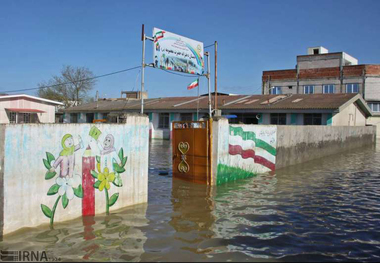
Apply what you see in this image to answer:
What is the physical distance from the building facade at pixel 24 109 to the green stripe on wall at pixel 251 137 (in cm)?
2146

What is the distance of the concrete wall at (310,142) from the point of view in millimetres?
15016

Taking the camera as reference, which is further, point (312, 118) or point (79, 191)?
point (312, 118)

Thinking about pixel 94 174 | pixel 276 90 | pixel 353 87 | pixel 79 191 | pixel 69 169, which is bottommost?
pixel 79 191

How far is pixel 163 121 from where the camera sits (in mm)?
33656

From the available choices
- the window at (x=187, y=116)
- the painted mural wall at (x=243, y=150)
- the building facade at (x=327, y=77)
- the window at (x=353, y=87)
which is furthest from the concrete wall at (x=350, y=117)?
the window at (x=353, y=87)

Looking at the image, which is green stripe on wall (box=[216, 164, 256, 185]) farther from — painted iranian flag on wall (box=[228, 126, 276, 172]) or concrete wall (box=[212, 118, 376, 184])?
painted iranian flag on wall (box=[228, 126, 276, 172])

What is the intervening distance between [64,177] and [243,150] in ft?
23.4

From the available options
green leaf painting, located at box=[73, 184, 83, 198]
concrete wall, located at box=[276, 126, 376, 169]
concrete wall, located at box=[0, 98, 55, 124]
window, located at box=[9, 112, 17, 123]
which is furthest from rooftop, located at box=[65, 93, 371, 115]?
green leaf painting, located at box=[73, 184, 83, 198]

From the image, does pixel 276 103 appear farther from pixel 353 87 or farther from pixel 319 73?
pixel 319 73

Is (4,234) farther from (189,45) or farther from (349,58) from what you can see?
(349,58)

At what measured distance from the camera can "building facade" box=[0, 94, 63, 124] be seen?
26.5m

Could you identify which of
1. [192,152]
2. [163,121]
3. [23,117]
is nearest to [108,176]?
[192,152]

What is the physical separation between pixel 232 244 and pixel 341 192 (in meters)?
5.84

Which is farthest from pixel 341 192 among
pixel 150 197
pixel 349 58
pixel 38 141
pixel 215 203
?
pixel 349 58
